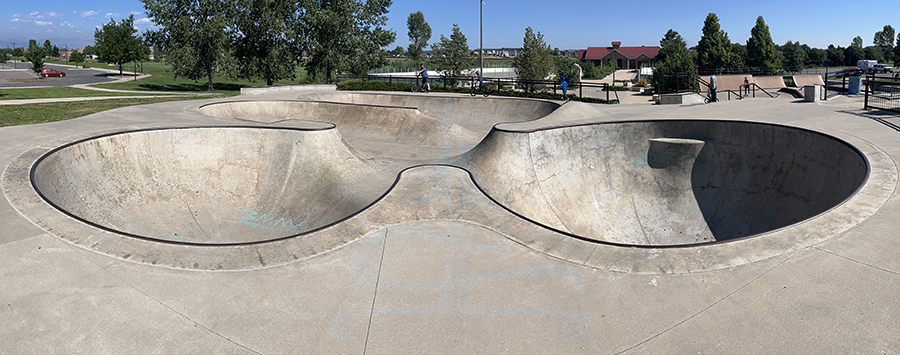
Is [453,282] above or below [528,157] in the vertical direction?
below

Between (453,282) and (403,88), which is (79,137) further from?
(403,88)

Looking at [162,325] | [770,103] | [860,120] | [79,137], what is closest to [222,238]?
[79,137]

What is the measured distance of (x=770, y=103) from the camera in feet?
71.9

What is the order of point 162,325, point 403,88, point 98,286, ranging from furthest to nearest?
point 403,88
point 98,286
point 162,325

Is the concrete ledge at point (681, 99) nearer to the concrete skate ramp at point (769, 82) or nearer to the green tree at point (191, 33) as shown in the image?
the concrete skate ramp at point (769, 82)

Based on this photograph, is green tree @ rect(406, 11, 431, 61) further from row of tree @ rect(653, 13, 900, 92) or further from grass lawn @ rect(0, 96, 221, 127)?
grass lawn @ rect(0, 96, 221, 127)

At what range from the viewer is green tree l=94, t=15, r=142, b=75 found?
2281 inches

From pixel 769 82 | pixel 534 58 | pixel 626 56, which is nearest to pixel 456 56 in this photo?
pixel 534 58

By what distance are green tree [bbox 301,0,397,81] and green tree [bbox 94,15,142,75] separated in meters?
25.8

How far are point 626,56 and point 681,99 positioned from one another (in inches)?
3246

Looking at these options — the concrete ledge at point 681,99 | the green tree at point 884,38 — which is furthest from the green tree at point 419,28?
the concrete ledge at point 681,99

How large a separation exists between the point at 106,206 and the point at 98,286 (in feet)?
21.6

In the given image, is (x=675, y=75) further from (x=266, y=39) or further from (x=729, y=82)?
(x=266, y=39)

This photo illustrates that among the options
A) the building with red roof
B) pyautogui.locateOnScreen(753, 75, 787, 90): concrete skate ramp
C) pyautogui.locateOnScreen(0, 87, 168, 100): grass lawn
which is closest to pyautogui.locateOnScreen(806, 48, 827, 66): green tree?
the building with red roof
